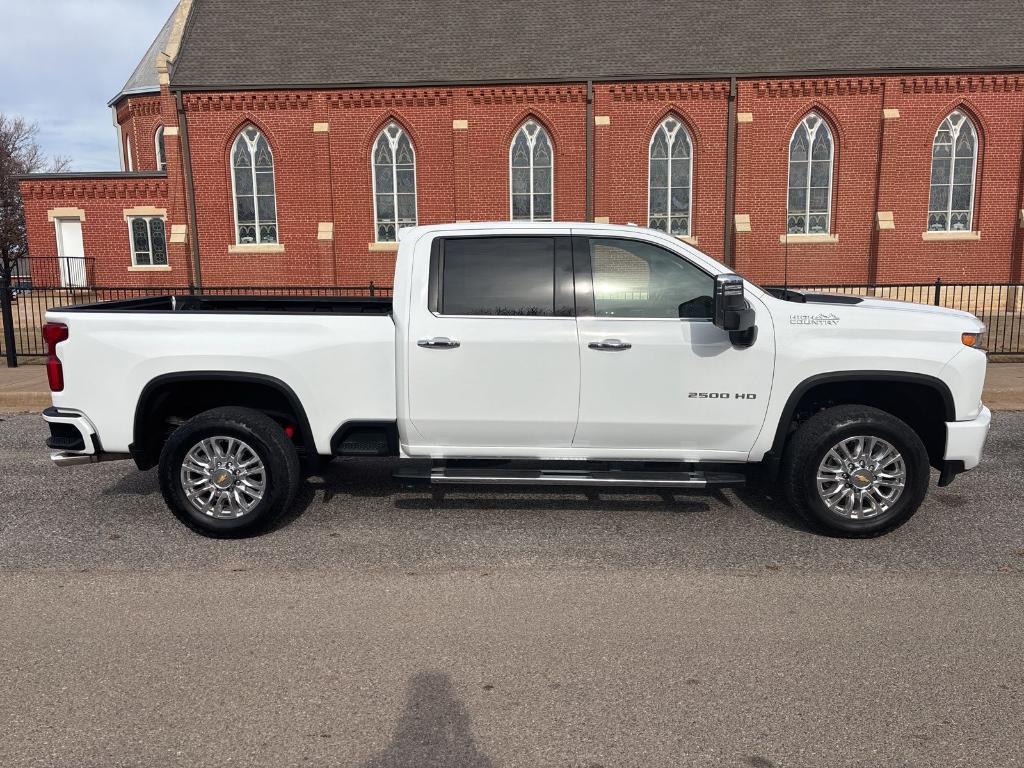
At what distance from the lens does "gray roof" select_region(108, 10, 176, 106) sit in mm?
30828

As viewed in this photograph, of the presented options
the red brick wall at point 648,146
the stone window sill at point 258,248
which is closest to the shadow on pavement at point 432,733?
the red brick wall at point 648,146

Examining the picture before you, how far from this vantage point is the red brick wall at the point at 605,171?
22359 mm

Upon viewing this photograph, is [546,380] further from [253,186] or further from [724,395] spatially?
[253,186]

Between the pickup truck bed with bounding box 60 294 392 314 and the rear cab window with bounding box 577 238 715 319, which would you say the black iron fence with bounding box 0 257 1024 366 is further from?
the rear cab window with bounding box 577 238 715 319

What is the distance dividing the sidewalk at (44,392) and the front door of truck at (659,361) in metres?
6.35

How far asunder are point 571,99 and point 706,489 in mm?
19061

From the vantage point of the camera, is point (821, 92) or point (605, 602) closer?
point (605, 602)

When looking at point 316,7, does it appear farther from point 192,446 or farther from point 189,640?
point 189,640

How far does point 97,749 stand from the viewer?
2820mm

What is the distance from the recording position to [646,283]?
5.04m

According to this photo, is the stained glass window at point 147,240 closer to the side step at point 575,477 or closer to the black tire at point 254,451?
the black tire at point 254,451

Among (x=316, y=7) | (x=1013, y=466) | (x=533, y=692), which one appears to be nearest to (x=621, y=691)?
(x=533, y=692)

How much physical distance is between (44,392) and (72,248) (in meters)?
16.5

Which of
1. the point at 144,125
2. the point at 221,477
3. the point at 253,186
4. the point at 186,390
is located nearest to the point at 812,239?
the point at 253,186
